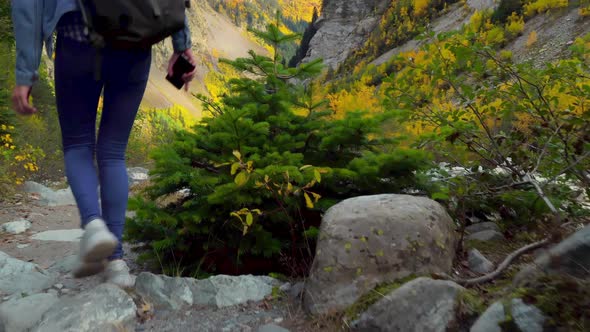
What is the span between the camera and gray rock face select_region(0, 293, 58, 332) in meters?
1.82

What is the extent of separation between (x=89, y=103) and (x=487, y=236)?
2.47 meters

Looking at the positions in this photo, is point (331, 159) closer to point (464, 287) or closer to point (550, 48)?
point (464, 287)

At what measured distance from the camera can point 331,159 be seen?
3.04 m

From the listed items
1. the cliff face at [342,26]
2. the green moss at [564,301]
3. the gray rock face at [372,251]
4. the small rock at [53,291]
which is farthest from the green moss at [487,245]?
the cliff face at [342,26]

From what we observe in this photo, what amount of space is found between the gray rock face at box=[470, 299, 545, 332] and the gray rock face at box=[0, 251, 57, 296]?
2297 mm

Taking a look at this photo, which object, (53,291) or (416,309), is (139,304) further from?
(416,309)

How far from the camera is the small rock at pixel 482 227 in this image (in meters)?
2.90

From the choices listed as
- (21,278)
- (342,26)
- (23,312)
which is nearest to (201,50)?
(342,26)

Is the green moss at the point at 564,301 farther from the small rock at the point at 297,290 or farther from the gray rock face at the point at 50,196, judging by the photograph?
the gray rock face at the point at 50,196

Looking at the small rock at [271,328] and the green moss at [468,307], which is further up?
the green moss at [468,307]

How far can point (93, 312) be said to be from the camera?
179cm

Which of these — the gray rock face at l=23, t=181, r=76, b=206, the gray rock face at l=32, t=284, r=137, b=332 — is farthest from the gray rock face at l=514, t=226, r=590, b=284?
the gray rock face at l=23, t=181, r=76, b=206

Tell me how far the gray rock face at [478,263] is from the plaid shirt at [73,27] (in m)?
2.12

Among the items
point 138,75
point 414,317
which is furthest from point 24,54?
point 414,317
